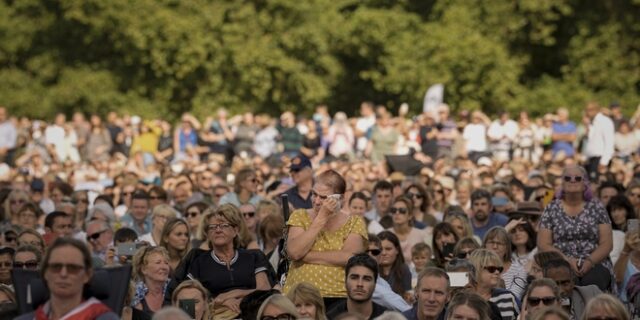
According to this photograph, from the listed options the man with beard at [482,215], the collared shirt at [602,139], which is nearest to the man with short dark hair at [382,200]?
the man with beard at [482,215]

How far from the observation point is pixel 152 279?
552 inches

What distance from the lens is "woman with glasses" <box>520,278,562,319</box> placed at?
Result: 12719 mm

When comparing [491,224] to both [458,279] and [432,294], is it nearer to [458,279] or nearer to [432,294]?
[458,279]

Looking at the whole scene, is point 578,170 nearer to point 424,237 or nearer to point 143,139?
point 424,237

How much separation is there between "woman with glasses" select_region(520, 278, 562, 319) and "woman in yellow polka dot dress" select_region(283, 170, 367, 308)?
1500mm

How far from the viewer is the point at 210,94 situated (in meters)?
49.0

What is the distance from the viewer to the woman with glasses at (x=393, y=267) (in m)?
16.6

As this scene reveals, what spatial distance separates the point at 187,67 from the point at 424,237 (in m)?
29.5

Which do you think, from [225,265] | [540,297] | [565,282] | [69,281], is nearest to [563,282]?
[565,282]

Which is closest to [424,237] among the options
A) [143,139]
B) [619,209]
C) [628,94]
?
[619,209]

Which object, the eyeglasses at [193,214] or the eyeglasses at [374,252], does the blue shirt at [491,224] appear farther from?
the eyeglasses at [374,252]

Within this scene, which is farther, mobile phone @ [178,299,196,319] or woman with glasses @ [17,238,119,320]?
mobile phone @ [178,299,196,319]

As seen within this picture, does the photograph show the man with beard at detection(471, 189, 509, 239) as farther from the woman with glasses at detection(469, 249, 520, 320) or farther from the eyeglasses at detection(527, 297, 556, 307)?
the eyeglasses at detection(527, 297, 556, 307)

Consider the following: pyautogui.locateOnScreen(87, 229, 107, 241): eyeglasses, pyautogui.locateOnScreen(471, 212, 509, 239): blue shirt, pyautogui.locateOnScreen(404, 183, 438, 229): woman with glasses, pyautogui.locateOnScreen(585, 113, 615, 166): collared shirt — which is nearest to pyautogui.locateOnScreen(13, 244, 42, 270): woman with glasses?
pyautogui.locateOnScreen(87, 229, 107, 241): eyeglasses
